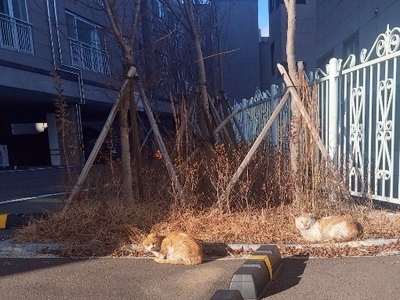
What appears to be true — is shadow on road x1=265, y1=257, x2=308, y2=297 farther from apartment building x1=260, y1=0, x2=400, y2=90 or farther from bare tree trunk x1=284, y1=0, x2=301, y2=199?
apartment building x1=260, y1=0, x2=400, y2=90

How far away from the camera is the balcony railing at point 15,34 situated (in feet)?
35.8

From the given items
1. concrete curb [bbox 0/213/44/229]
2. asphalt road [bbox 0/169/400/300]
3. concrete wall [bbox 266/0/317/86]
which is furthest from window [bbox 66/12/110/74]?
asphalt road [bbox 0/169/400/300]

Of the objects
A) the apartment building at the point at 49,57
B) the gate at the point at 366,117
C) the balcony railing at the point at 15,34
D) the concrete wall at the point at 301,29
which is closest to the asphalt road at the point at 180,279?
the gate at the point at 366,117

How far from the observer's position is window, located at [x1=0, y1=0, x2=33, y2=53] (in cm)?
1098

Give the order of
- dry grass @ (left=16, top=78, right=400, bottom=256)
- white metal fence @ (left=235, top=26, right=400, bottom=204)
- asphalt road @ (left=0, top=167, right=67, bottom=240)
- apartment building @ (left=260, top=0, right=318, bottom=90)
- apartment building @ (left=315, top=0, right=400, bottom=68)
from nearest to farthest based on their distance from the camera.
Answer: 1. dry grass @ (left=16, top=78, right=400, bottom=256)
2. white metal fence @ (left=235, top=26, right=400, bottom=204)
3. asphalt road @ (left=0, top=167, right=67, bottom=240)
4. apartment building @ (left=315, top=0, right=400, bottom=68)
5. apartment building @ (left=260, top=0, right=318, bottom=90)

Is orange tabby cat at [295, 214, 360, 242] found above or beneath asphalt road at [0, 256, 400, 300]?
above

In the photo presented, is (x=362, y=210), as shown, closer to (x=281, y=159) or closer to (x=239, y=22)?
(x=281, y=159)

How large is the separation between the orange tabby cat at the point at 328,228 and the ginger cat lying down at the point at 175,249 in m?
1.18

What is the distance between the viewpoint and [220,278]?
9.61ft

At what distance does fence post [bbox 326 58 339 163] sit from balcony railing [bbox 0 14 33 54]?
35.0ft

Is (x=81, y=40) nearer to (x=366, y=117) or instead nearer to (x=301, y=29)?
(x=301, y=29)

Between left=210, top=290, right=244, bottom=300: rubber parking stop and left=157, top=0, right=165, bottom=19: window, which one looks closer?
left=210, top=290, right=244, bottom=300: rubber parking stop

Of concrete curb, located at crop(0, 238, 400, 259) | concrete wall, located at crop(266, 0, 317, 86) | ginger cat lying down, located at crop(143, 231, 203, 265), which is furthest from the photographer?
concrete wall, located at crop(266, 0, 317, 86)

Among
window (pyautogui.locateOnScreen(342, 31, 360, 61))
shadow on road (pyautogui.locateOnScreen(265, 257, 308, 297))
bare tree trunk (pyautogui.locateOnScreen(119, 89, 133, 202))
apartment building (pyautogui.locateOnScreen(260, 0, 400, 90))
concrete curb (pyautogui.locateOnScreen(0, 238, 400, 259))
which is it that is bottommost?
shadow on road (pyautogui.locateOnScreen(265, 257, 308, 297))
